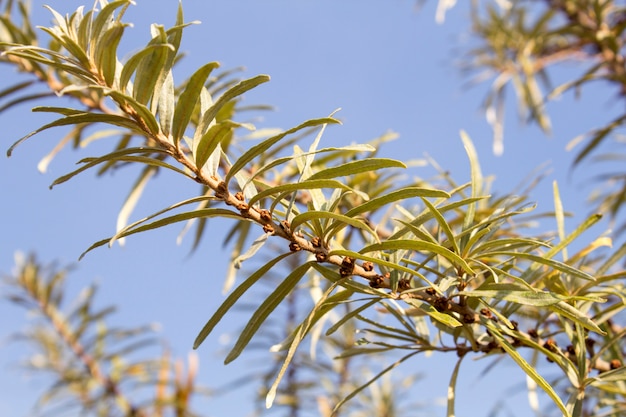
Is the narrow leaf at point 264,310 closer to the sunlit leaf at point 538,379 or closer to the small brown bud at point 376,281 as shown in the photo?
the small brown bud at point 376,281

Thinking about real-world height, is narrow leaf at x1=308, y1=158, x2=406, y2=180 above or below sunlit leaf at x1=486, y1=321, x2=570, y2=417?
above

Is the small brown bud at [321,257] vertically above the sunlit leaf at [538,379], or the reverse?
the small brown bud at [321,257]

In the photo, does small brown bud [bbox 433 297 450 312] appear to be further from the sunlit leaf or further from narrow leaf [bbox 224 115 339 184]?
narrow leaf [bbox 224 115 339 184]

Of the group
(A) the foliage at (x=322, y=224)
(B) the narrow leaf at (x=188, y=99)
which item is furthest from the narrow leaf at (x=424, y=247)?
(B) the narrow leaf at (x=188, y=99)

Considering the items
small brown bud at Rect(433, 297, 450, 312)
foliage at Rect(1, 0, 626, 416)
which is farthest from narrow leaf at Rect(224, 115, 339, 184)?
small brown bud at Rect(433, 297, 450, 312)

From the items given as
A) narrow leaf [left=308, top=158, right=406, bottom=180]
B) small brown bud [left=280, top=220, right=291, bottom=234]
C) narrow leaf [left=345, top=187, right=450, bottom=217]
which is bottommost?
small brown bud [left=280, top=220, right=291, bottom=234]

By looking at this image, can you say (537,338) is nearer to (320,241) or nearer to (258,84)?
(320,241)

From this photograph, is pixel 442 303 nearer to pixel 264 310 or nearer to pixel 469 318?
pixel 469 318

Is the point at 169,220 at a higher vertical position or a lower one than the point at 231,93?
lower

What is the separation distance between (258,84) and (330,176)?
0.09 meters

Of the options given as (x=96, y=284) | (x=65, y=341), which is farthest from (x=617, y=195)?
(x=65, y=341)

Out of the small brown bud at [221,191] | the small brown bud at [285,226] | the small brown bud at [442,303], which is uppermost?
the small brown bud at [221,191]

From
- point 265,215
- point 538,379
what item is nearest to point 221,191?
point 265,215

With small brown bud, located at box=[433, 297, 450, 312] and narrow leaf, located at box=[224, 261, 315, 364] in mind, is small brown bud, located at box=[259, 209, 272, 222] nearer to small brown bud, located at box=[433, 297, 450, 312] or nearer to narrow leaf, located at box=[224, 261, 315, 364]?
narrow leaf, located at box=[224, 261, 315, 364]
